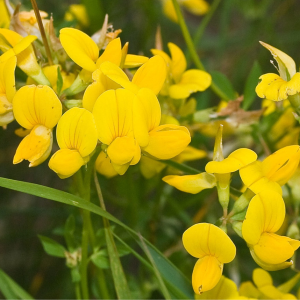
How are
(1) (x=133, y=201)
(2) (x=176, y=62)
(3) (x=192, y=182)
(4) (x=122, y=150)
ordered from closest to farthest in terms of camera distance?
(4) (x=122, y=150)
(3) (x=192, y=182)
(2) (x=176, y=62)
(1) (x=133, y=201)

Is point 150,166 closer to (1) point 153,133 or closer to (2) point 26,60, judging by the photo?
(1) point 153,133

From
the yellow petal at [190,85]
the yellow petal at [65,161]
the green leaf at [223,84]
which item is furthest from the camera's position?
the green leaf at [223,84]

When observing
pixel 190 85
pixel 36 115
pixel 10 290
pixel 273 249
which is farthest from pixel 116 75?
pixel 10 290

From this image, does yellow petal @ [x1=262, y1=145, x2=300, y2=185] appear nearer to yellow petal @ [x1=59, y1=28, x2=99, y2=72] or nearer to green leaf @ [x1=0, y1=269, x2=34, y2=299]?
yellow petal @ [x1=59, y1=28, x2=99, y2=72]

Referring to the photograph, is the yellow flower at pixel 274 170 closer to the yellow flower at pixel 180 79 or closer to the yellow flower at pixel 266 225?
the yellow flower at pixel 266 225

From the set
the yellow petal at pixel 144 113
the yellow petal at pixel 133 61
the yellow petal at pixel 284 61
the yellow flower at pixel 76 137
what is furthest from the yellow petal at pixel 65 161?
the yellow petal at pixel 284 61

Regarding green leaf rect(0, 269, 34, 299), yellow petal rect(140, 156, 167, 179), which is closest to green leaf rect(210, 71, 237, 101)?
yellow petal rect(140, 156, 167, 179)
